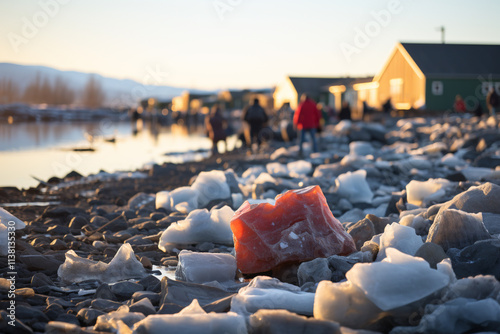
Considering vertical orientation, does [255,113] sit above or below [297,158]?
above

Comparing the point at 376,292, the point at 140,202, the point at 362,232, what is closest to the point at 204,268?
the point at 362,232

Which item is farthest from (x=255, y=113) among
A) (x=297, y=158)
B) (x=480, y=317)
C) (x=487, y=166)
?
(x=480, y=317)

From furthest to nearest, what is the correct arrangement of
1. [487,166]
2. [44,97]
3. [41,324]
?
[44,97], [487,166], [41,324]

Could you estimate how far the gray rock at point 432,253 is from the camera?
9.62 ft

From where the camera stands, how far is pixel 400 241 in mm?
3277

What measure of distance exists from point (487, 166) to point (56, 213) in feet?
20.1

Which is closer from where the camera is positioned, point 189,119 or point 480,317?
point 480,317

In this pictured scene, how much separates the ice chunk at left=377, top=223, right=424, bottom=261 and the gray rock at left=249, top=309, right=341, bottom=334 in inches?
43.7

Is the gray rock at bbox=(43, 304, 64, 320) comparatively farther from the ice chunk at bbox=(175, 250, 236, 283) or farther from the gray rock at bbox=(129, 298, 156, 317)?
the ice chunk at bbox=(175, 250, 236, 283)

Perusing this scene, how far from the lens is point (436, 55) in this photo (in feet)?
121

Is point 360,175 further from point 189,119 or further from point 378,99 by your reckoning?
point 189,119

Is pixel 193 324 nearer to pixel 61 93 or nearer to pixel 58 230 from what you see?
pixel 58 230

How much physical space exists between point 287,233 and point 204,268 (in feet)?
1.85

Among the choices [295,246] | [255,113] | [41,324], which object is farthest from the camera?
[255,113]
